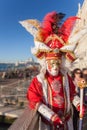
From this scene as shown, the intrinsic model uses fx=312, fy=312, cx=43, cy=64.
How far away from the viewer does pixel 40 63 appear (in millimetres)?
3439

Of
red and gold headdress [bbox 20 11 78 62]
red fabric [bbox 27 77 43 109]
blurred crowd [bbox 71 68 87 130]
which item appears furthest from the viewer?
blurred crowd [bbox 71 68 87 130]

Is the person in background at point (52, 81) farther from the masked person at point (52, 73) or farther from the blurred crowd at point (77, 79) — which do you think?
the blurred crowd at point (77, 79)

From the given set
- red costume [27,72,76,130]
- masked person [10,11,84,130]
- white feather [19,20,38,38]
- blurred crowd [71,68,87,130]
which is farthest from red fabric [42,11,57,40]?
blurred crowd [71,68,87,130]

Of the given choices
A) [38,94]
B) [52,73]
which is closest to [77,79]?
[52,73]

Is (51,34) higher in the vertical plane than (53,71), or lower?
higher

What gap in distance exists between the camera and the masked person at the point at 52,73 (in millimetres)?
3197

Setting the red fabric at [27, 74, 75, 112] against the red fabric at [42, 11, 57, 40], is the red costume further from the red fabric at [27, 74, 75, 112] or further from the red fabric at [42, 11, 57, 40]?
the red fabric at [42, 11, 57, 40]

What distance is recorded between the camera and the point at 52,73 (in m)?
3.33

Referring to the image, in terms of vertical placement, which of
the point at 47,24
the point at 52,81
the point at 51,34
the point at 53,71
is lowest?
the point at 52,81

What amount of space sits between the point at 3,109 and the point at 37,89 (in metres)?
7.15

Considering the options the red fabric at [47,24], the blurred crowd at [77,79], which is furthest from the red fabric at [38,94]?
the blurred crowd at [77,79]

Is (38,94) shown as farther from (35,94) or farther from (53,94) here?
(53,94)

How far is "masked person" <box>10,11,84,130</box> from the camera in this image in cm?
320

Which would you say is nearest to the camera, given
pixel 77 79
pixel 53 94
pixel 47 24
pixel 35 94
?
pixel 35 94
